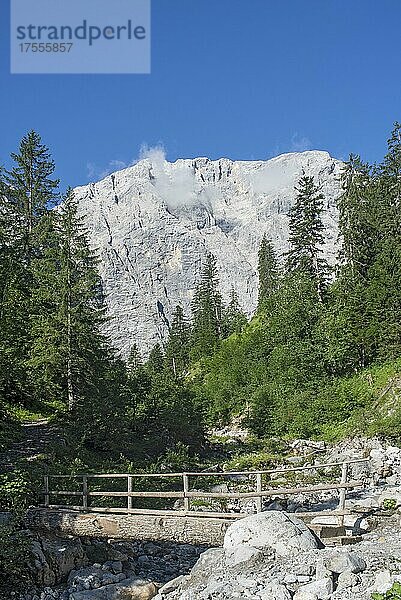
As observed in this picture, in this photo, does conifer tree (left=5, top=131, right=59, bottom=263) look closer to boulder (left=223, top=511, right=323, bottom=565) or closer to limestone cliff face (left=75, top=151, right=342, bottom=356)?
boulder (left=223, top=511, right=323, bottom=565)

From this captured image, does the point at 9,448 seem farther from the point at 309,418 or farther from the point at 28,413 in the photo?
the point at 309,418

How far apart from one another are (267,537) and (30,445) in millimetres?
12236

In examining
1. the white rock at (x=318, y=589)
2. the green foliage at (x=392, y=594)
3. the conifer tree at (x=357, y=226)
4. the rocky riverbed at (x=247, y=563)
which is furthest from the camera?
the conifer tree at (x=357, y=226)

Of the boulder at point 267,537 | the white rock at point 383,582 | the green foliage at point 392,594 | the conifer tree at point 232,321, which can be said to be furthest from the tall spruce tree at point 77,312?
the conifer tree at point 232,321

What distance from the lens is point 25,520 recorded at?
48.4 ft

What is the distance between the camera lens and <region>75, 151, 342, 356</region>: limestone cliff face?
516ft

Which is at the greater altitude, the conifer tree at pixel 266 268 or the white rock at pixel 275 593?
the conifer tree at pixel 266 268

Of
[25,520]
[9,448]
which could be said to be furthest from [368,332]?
[25,520]

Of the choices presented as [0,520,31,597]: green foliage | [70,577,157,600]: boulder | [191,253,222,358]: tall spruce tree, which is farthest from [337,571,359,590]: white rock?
[191,253,222,358]: tall spruce tree

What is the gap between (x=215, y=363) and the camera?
52750 mm

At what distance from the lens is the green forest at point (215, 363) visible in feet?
74.9

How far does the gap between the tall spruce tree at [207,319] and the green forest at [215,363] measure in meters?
15.9

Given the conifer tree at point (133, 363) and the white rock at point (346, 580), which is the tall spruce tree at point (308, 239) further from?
the white rock at point (346, 580)

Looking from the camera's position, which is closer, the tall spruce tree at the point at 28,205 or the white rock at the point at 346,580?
the white rock at the point at 346,580
